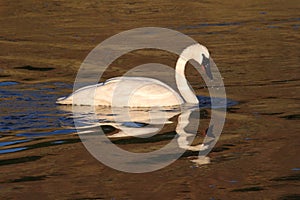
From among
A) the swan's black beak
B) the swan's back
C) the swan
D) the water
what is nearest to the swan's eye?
the swan's black beak

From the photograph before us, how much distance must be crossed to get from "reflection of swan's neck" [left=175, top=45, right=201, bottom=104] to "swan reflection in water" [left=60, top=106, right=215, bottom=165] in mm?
199

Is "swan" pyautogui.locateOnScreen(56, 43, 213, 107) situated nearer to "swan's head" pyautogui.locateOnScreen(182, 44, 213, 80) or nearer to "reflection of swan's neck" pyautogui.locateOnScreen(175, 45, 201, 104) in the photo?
"reflection of swan's neck" pyautogui.locateOnScreen(175, 45, 201, 104)

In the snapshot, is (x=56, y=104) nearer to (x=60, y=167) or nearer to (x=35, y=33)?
(x=60, y=167)

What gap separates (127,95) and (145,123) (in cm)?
86

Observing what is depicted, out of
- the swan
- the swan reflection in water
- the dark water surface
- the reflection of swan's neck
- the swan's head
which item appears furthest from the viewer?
the swan's head

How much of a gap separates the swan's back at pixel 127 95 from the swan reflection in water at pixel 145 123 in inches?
3.1

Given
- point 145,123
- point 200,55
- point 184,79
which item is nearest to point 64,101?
point 145,123

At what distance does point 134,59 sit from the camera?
14383mm

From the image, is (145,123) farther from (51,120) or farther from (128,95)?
(51,120)

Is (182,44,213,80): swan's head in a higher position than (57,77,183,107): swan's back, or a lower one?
higher

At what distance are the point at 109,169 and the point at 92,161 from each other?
0.32m

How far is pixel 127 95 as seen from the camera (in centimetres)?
1066

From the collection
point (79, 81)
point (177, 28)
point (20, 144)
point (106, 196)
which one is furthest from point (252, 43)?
point (106, 196)

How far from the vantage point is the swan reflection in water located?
9.19 m
